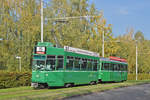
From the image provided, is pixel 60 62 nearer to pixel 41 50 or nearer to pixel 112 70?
pixel 41 50

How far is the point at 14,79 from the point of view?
21.1 meters

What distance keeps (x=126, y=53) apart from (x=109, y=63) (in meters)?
21.5

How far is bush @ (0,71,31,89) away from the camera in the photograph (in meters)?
20.1

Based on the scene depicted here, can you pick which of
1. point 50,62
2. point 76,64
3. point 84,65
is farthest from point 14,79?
point 84,65

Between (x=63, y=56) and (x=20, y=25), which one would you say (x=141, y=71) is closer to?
(x=20, y=25)

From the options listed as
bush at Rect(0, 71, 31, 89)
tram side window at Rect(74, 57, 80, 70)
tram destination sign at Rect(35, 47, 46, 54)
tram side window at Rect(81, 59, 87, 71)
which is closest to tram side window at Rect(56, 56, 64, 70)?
tram destination sign at Rect(35, 47, 46, 54)

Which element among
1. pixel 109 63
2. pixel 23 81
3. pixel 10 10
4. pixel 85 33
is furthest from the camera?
pixel 85 33

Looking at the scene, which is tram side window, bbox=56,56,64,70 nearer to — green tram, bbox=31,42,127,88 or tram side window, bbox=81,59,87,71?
green tram, bbox=31,42,127,88

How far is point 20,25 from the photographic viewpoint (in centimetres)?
3250

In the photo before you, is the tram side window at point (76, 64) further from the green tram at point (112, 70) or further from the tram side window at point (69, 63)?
the green tram at point (112, 70)

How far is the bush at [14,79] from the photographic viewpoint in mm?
20094

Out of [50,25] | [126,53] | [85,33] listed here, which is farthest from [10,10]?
[126,53]

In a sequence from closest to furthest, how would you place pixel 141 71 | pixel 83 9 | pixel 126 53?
pixel 83 9 < pixel 126 53 < pixel 141 71

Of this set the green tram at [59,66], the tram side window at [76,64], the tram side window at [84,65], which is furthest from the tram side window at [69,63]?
the tram side window at [84,65]
